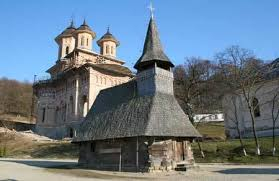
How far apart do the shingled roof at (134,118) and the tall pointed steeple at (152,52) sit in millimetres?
2477

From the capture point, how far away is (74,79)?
54.3 m

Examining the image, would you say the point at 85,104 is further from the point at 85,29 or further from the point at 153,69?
the point at 153,69

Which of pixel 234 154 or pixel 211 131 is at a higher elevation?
pixel 211 131

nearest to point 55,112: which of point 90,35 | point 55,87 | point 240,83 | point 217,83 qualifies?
point 55,87

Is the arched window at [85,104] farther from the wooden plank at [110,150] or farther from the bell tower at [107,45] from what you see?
the wooden plank at [110,150]

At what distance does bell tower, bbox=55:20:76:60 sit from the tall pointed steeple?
43636 mm

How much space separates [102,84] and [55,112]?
1381 centimetres

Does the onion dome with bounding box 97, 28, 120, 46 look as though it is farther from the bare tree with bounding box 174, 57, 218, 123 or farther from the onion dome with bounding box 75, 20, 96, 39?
the bare tree with bounding box 174, 57, 218, 123

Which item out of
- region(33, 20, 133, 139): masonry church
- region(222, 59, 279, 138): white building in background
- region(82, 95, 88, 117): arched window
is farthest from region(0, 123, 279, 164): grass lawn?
region(82, 95, 88, 117): arched window

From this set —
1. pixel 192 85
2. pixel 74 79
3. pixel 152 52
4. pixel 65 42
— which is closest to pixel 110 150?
pixel 152 52

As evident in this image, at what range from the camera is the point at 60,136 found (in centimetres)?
5488

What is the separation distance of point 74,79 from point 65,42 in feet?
55.4

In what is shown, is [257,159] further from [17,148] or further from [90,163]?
[17,148]

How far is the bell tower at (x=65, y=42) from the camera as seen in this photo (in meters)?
66.6
